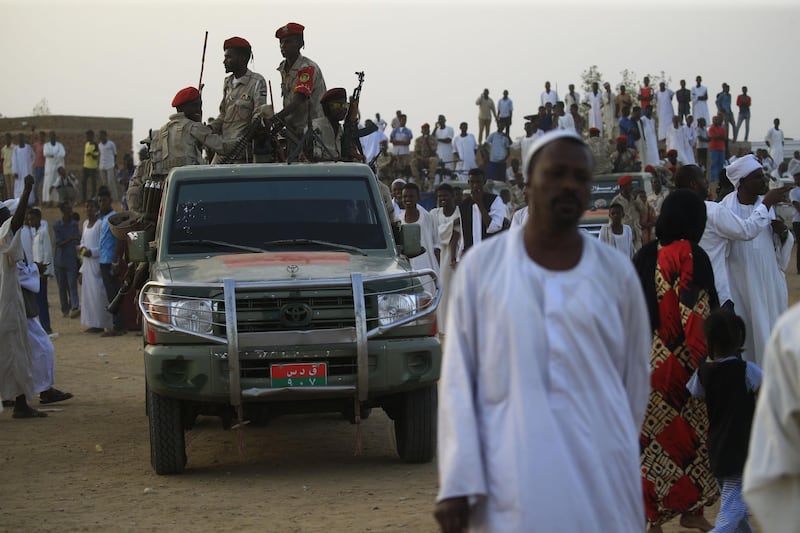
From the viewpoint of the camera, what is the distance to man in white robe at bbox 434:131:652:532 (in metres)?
3.85

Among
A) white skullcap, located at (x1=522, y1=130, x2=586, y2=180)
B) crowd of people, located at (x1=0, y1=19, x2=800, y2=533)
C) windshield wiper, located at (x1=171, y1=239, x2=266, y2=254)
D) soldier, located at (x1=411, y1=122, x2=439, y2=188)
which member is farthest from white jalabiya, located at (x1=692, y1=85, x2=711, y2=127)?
white skullcap, located at (x1=522, y1=130, x2=586, y2=180)

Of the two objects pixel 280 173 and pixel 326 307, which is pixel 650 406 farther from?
pixel 280 173

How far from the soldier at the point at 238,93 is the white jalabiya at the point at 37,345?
6.63ft

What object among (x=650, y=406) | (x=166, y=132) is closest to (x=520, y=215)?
(x=166, y=132)

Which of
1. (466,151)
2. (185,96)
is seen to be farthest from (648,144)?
(185,96)

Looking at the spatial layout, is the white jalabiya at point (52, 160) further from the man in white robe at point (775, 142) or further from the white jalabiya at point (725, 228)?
the white jalabiya at point (725, 228)

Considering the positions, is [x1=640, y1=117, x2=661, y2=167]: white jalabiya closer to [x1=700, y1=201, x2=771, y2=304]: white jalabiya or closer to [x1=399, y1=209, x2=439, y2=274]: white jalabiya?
[x1=399, y1=209, x2=439, y2=274]: white jalabiya

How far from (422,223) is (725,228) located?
8.11 metres

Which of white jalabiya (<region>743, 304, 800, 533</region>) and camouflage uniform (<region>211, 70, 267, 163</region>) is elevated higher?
camouflage uniform (<region>211, 70, 267, 163</region>)

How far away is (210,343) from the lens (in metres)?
8.60

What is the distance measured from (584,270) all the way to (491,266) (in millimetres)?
282

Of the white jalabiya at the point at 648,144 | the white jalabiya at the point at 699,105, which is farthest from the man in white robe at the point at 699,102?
the white jalabiya at the point at 648,144

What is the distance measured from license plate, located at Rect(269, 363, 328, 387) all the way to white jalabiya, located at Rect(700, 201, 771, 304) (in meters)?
2.66

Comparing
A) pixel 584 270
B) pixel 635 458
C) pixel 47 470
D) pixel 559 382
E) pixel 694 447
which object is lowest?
pixel 47 470
